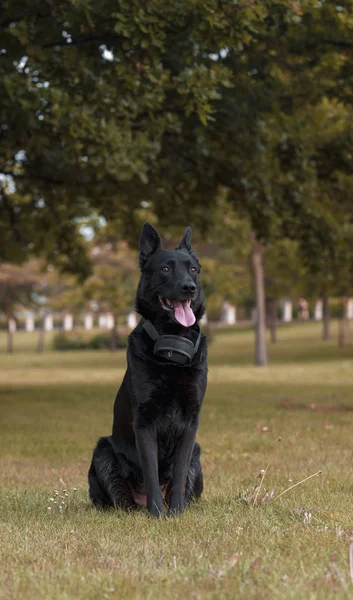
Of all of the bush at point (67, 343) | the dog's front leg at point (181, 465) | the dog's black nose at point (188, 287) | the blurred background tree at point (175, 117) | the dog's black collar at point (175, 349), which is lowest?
the bush at point (67, 343)

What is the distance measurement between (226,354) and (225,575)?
4469 cm

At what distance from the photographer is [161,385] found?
5.63m

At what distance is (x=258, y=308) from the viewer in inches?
1309

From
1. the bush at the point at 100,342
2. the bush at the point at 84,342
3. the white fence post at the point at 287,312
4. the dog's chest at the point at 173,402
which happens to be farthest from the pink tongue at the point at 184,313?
the white fence post at the point at 287,312

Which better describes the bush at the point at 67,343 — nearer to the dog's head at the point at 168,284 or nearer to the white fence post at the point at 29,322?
the white fence post at the point at 29,322

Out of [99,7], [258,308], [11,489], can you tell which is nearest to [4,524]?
[11,489]

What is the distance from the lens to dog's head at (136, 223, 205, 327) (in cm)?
558

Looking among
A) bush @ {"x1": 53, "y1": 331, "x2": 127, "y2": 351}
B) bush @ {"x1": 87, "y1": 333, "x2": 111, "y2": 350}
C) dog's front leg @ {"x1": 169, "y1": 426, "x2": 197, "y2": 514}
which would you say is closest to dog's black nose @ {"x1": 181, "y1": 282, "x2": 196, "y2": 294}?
dog's front leg @ {"x1": 169, "y1": 426, "x2": 197, "y2": 514}

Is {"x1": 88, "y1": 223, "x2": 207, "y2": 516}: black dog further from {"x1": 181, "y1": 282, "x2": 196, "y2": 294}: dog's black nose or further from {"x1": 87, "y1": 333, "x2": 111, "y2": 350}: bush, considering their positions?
{"x1": 87, "y1": 333, "x2": 111, "y2": 350}: bush

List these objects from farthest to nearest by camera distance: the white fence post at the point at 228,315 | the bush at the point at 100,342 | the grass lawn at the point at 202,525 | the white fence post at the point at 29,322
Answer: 1. the white fence post at the point at 29,322
2. the white fence post at the point at 228,315
3. the bush at the point at 100,342
4. the grass lawn at the point at 202,525

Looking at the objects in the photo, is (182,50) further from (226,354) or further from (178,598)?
(226,354)

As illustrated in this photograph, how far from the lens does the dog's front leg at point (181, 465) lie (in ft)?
18.7

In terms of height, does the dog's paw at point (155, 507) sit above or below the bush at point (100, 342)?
above

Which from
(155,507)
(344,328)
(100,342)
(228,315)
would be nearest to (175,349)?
Result: (155,507)
